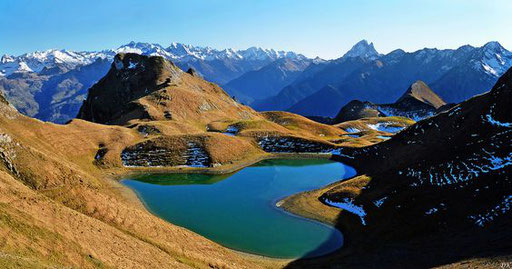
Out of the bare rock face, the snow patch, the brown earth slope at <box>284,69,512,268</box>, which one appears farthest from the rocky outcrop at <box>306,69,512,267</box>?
the bare rock face

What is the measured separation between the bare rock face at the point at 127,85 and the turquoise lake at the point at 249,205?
95593 mm

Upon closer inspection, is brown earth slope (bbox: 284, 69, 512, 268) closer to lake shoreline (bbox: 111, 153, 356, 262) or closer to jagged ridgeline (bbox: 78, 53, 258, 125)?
lake shoreline (bbox: 111, 153, 356, 262)

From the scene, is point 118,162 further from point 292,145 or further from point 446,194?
point 446,194

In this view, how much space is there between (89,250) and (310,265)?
28.1 m

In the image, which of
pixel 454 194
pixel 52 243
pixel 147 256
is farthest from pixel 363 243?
pixel 52 243

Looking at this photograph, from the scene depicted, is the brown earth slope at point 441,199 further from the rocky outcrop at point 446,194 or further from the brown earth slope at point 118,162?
the brown earth slope at point 118,162

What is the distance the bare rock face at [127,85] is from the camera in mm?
179250

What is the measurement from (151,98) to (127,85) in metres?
34.7

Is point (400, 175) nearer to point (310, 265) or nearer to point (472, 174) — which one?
point (472, 174)

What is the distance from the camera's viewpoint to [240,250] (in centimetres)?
5234

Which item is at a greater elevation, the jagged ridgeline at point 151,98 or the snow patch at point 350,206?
the jagged ridgeline at point 151,98

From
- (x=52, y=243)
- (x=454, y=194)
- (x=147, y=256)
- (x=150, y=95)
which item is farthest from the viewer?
(x=150, y=95)

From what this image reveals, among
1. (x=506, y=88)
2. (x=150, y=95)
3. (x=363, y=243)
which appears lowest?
(x=363, y=243)

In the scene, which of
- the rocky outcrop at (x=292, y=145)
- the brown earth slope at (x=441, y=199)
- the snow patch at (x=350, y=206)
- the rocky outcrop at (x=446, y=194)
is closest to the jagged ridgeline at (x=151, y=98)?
the rocky outcrop at (x=292, y=145)
